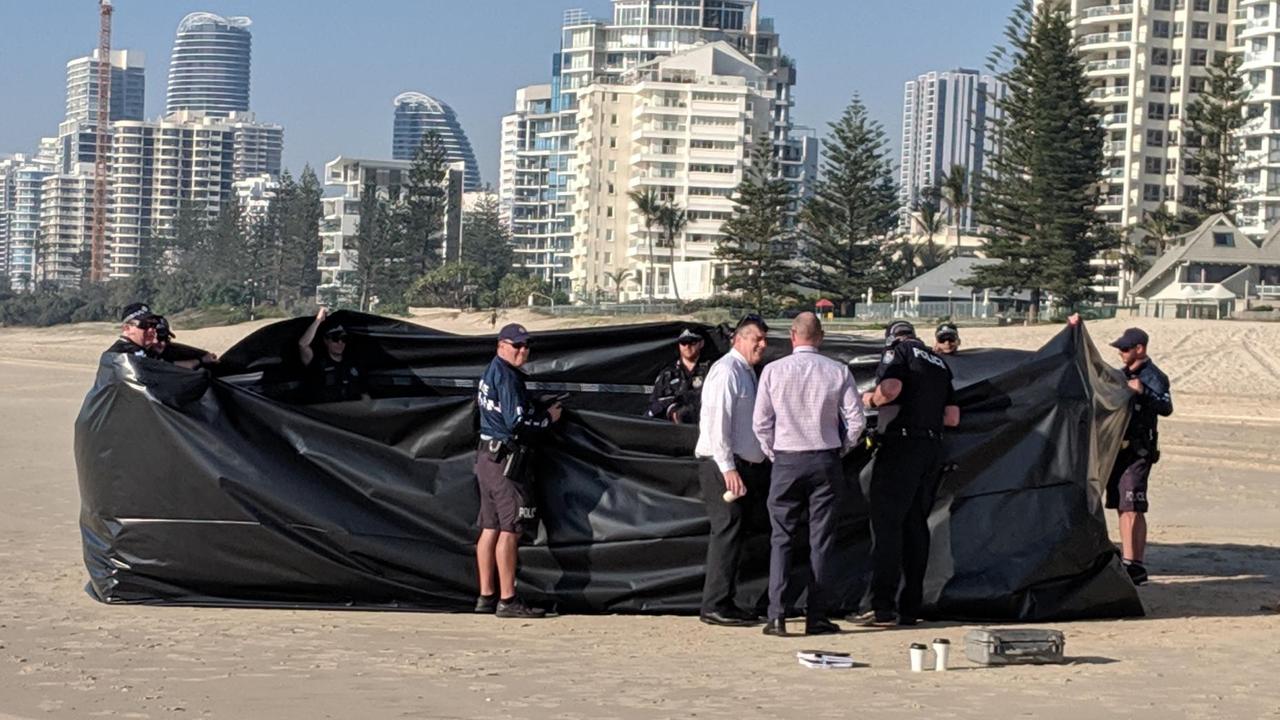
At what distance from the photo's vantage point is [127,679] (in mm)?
7355

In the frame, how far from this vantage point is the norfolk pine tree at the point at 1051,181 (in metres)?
64.1

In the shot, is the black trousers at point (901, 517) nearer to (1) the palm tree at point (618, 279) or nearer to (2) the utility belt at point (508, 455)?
(2) the utility belt at point (508, 455)

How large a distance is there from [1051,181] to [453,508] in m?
57.5

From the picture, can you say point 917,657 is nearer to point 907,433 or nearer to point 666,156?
point 907,433

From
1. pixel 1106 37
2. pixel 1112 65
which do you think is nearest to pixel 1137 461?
pixel 1112 65

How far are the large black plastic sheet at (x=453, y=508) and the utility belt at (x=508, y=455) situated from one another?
0.99 ft

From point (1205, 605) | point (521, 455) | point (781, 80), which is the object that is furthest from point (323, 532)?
point (781, 80)

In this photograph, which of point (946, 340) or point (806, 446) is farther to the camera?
point (946, 340)

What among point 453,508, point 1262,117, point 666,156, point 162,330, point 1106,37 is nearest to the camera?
point 453,508

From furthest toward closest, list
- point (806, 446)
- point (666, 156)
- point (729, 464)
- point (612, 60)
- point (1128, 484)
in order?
point (612, 60)
point (666, 156)
point (1128, 484)
point (729, 464)
point (806, 446)

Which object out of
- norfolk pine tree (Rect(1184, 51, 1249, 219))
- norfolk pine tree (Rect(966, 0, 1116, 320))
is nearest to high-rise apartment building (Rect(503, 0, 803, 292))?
norfolk pine tree (Rect(1184, 51, 1249, 219))

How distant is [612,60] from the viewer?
164500 mm

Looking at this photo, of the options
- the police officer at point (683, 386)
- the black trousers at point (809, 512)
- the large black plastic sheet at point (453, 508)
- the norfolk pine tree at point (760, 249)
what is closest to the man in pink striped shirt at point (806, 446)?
the black trousers at point (809, 512)

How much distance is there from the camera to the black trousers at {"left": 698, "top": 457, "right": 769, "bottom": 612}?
906 cm
